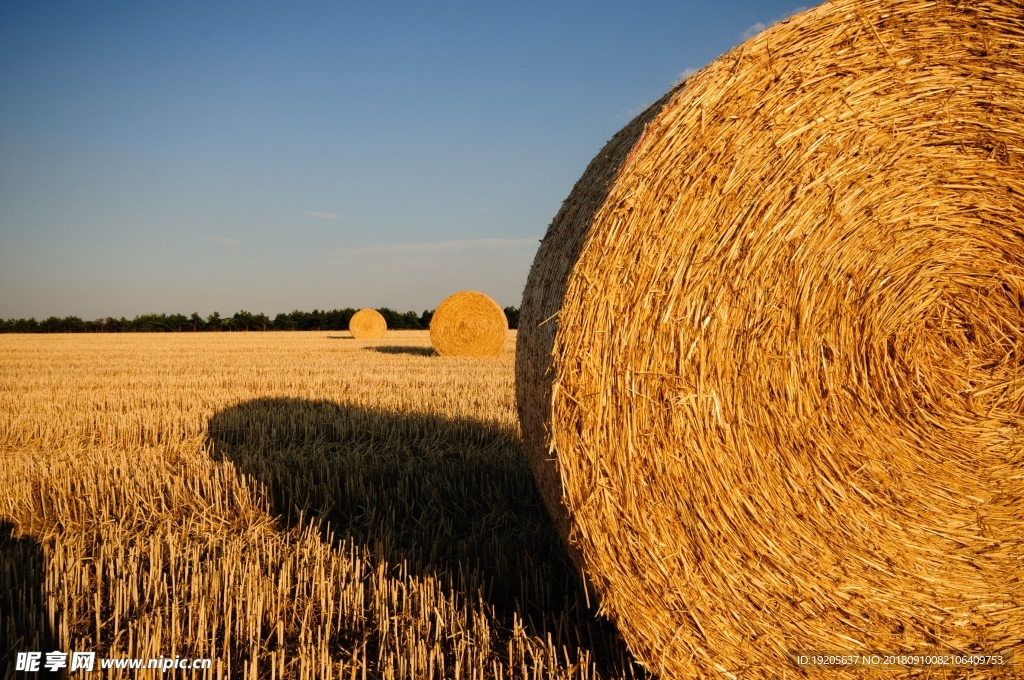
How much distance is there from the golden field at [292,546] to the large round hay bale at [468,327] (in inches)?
301

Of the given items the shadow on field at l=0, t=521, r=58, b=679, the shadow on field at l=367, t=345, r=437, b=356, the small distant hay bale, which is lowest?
the shadow on field at l=0, t=521, r=58, b=679

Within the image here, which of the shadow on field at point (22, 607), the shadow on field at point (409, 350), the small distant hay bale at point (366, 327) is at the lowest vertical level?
the shadow on field at point (22, 607)

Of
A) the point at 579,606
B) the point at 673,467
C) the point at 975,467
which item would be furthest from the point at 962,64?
the point at 579,606

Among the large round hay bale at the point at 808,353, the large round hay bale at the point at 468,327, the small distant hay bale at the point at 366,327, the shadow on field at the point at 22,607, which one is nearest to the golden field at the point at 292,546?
the shadow on field at the point at 22,607

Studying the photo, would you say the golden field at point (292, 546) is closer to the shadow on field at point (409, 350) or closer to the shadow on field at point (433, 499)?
the shadow on field at point (433, 499)

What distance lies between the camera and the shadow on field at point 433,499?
117 inches

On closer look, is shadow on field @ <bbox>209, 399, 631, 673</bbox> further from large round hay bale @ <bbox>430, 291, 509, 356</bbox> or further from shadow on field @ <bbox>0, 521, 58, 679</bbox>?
large round hay bale @ <bbox>430, 291, 509, 356</bbox>

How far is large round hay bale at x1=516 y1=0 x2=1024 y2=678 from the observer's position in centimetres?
235

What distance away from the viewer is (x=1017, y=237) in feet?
8.20

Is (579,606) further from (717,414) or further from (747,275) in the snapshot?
(747,275)

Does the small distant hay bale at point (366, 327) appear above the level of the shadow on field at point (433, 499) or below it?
above

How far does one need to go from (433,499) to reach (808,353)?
2554 millimetres

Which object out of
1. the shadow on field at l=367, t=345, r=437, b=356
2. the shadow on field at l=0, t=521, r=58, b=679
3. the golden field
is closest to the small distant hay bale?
the shadow on field at l=367, t=345, r=437, b=356

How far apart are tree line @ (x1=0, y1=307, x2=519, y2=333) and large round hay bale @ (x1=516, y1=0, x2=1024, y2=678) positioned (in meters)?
39.1
